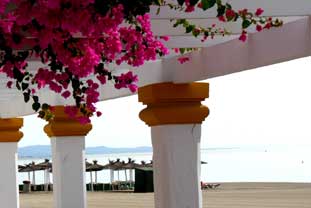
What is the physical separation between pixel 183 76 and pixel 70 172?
339cm

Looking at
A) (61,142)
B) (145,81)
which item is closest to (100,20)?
(145,81)

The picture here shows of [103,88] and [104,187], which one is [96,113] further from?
[104,187]

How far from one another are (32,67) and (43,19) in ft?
12.4

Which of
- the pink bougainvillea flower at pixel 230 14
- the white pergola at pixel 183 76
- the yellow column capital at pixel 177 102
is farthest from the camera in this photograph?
the yellow column capital at pixel 177 102

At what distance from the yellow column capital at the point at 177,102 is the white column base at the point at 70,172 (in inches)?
120

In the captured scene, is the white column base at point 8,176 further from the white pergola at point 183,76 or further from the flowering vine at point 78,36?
the flowering vine at point 78,36

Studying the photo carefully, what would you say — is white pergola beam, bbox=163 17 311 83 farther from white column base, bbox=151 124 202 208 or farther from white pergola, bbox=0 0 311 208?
white column base, bbox=151 124 202 208

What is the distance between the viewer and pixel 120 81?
359cm

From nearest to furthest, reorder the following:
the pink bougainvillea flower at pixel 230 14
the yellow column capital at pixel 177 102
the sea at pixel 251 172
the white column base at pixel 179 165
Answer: the pink bougainvillea flower at pixel 230 14
the yellow column capital at pixel 177 102
the white column base at pixel 179 165
the sea at pixel 251 172

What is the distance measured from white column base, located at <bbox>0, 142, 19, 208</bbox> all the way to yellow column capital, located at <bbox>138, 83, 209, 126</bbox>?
5187 mm

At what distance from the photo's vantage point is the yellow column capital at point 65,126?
9281 millimetres

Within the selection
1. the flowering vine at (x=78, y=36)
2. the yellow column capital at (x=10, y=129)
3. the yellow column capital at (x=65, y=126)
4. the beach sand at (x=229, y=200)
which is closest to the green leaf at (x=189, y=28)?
the flowering vine at (x=78, y=36)

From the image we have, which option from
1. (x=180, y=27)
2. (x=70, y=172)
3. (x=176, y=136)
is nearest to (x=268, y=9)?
(x=180, y=27)

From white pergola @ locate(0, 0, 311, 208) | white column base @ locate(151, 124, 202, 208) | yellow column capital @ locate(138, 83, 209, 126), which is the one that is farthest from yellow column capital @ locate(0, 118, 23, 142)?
yellow column capital @ locate(138, 83, 209, 126)
